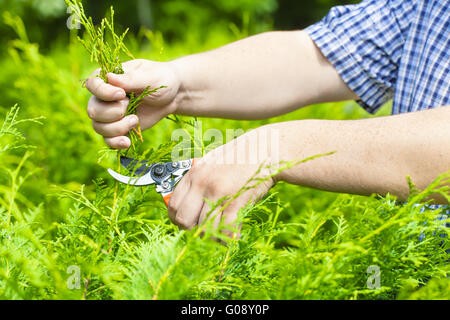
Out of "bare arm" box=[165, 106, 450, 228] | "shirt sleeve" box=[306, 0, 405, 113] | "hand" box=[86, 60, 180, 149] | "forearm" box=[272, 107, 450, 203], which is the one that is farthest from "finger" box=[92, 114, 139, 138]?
"shirt sleeve" box=[306, 0, 405, 113]

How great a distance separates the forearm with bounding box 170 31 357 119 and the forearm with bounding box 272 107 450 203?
1.75 feet

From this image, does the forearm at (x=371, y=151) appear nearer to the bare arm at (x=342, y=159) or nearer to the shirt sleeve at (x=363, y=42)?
the bare arm at (x=342, y=159)

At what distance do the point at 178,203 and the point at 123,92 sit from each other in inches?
12.2

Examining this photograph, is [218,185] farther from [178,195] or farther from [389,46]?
[389,46]

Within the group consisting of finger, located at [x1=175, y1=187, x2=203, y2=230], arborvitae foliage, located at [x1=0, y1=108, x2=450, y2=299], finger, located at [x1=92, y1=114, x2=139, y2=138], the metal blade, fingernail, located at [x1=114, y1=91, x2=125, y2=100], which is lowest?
arborvitae foliage, located at [x1=0, y1=108, x2=450, y2=299]

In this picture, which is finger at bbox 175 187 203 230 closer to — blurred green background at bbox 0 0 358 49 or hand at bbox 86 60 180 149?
hand at bbox 86 60 180 149

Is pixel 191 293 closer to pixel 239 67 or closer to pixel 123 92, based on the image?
pixel 123 92

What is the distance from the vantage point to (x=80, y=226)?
0.87 m

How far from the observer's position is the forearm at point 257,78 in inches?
53.4

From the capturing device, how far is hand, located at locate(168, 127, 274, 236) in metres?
0.88

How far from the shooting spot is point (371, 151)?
32.3 inches

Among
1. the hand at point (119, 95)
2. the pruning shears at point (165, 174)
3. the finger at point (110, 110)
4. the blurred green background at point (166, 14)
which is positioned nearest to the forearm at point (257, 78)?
the hand at point (119, 95)

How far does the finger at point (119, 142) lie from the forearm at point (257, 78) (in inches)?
13.2

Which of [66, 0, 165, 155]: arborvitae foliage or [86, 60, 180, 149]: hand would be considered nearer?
[66, 0, 165, 155]: arborvitae foliage
